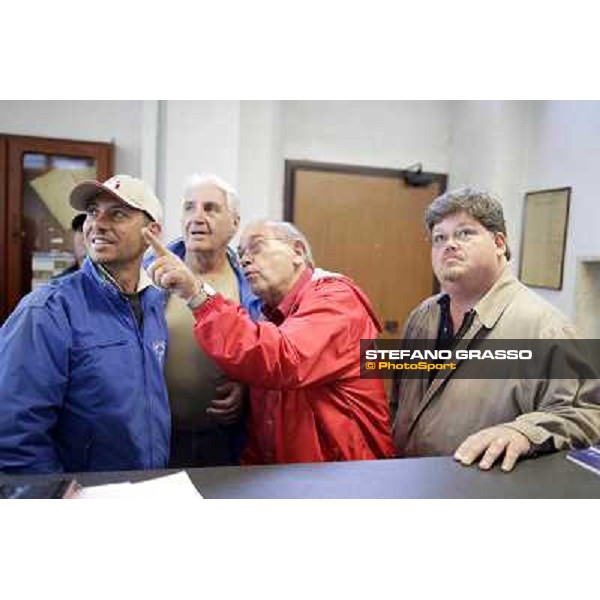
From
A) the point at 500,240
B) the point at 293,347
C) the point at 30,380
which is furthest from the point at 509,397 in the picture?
the point at 30,380

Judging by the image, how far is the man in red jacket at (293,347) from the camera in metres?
0.83

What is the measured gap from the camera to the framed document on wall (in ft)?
3.33

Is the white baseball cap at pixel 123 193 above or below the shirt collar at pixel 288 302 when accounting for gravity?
above

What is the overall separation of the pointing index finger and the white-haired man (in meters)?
0.09

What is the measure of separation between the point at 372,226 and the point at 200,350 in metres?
0.48

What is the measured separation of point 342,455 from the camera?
0.95 metres

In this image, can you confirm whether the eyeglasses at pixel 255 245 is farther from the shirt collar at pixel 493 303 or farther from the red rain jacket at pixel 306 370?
the shirt collar at pixel 493 303

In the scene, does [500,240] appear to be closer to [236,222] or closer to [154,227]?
[236,222]

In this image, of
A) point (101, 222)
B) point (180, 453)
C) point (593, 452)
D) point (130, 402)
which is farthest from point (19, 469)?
point (593, 452)

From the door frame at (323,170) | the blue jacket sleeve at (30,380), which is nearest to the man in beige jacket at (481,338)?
the door frame at (323,170)

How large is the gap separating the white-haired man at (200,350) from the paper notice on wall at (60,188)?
172 millimetres

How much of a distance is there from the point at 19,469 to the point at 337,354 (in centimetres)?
51

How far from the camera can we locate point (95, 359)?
796 mm
